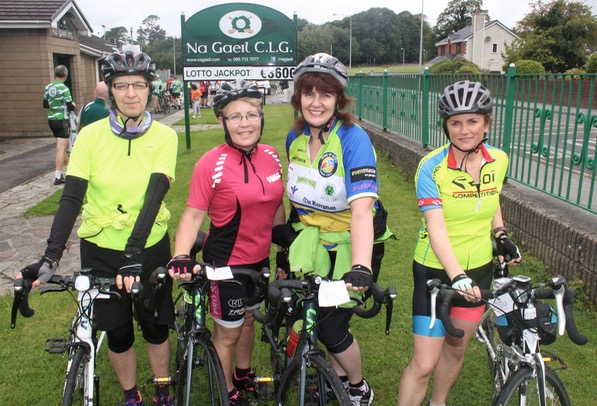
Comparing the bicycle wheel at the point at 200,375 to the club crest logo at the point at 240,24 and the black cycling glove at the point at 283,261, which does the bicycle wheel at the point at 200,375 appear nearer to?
the black cycling glove at the point at 283,261

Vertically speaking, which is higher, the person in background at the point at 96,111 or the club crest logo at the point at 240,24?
the club crest logo at the point at 240,24

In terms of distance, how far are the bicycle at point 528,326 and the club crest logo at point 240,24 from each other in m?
10.7

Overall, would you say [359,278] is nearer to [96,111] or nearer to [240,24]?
[96,111]

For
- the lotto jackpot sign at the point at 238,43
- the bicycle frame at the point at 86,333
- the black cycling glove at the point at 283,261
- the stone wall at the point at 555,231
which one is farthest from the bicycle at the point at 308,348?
the lotto jackpot sign at the point at 238,43

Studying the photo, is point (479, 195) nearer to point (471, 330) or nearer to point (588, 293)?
point (471, 330)

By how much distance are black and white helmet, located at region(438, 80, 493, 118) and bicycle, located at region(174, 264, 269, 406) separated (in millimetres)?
1412

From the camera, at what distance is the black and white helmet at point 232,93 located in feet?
10.3

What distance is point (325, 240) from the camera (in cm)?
316

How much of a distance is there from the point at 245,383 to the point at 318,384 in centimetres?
Answer: 115

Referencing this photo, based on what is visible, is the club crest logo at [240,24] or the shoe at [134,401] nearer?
the shoe at [134,401]

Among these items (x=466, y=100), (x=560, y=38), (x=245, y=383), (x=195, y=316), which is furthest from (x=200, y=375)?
(x=560, y=38)

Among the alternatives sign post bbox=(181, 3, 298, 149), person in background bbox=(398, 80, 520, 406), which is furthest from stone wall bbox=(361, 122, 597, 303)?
sign post bbox=(181, 3, 298, 149)

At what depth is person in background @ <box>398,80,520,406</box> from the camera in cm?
299

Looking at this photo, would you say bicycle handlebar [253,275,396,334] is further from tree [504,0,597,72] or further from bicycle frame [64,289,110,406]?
tree [504,0,597,72]
